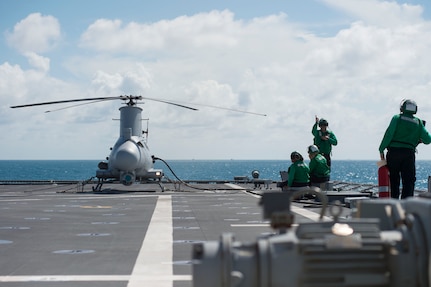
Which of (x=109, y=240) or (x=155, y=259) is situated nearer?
(x=155, y=259)

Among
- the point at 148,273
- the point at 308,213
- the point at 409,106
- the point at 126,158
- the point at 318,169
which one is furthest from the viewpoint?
the point at 126,158

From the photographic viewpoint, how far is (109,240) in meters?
10.2

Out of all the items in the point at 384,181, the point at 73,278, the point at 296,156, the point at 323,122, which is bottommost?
the point at 73,278

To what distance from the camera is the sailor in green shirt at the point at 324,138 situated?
19469 millimetres

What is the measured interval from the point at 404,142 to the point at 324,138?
28.8ft

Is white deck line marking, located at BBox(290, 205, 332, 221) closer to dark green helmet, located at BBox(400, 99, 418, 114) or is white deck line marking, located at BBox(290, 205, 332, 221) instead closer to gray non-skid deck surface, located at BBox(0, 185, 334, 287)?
gray non-skid deck surface, located at BBox(0, 185, 334, 287)

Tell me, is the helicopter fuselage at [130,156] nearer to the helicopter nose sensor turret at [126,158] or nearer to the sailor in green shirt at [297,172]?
the helicopter nose sensor turret at [126,158]

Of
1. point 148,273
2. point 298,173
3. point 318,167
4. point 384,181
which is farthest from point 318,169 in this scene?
point 148,273

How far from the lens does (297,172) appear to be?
16375 mm

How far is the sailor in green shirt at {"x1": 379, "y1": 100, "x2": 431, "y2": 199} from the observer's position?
10.6 metres

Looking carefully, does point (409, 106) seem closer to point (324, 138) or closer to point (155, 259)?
point (155, 259)

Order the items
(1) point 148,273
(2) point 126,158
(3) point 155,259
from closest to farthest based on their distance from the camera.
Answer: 1. (1) point 148,273
2. (3) point 155,259
3. (2) point 126,158

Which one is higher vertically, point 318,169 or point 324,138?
point 324,138

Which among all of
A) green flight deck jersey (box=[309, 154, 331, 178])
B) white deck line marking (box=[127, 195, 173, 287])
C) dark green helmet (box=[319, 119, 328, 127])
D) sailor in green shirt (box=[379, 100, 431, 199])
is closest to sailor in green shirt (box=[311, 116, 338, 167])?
dark green helmet (box=[319, 119, 328, 127])
